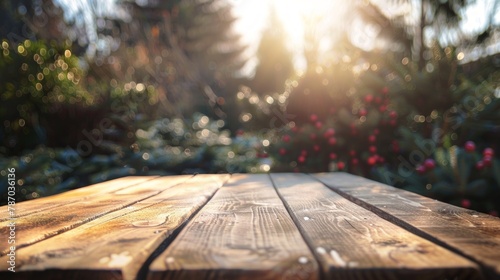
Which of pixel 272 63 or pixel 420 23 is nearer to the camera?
pixel 420 23

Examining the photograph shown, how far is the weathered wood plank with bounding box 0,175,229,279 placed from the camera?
1.95 feet

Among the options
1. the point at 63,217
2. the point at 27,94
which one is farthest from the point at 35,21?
the point at 63,217

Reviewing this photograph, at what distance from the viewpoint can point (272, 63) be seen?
19.4 metres

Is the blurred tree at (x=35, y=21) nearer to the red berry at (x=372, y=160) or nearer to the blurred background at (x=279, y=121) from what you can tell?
the blurred background at (x=279, y=121)

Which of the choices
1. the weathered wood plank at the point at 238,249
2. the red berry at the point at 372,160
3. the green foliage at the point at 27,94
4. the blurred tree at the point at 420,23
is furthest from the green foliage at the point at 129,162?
the blurred tree at the point at 420,23

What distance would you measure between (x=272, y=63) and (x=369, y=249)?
1916cm

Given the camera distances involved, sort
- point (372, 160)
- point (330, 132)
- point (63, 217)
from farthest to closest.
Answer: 1. point (330, 132)
2. point (372, 160)
3. point (63, 217)

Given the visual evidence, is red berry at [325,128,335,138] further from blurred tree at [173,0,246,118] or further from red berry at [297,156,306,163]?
blurred tree at [173,0,246,118]

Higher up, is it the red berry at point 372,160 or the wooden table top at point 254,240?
the red berry at point 372,160

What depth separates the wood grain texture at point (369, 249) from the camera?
57cm

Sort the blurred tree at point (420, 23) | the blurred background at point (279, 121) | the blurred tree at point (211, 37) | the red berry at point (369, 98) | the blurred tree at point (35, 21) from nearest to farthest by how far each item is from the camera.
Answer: the blurred background at point (279, 121) < the red berry at point (369, 98) < the blurred tree at point (35, 21) < the blurred tree at point (420, 23) < the blurred tree at point (211, 37)

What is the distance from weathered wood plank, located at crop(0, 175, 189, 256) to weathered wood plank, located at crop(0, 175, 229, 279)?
34 mm

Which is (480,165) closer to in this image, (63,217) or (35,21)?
(63,217)

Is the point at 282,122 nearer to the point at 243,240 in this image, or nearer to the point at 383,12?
the point at 243,240
